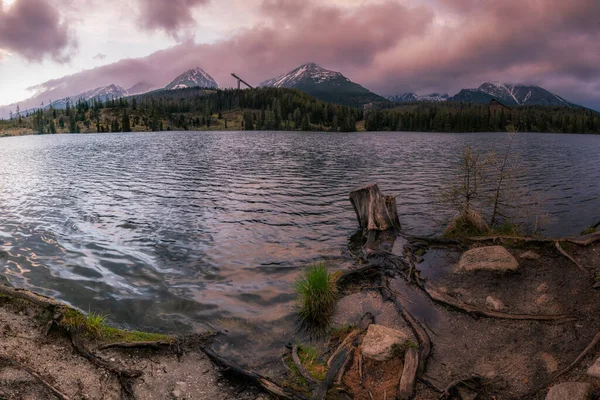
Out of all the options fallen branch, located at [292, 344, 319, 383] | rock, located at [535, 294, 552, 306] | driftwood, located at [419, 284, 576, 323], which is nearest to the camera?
fallen branch, located at [292, 344, 319, 383]

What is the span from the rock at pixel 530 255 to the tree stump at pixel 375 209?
22.7 feet

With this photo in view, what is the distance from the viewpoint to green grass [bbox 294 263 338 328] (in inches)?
418

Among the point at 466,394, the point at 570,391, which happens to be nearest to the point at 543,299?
the point at 570,391

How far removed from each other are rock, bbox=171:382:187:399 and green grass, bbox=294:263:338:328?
413 cm

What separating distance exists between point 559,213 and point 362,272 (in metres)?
19.6

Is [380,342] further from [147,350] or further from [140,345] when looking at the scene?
[140,345]

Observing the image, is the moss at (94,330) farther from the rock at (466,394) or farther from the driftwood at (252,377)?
the rock at (466,394)

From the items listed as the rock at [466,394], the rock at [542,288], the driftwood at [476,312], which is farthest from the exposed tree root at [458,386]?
the rock at [542,288]

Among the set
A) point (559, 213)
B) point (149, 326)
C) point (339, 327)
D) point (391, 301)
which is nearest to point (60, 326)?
point (149, 326)

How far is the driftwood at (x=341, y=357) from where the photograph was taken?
712 centimetres

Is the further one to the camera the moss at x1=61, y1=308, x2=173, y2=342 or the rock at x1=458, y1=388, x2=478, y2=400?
the moss at x1=61, y1=308, x2=173, y2=342

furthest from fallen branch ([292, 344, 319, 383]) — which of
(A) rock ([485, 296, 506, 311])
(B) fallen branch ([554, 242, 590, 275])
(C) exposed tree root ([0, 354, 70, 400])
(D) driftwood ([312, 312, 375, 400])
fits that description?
(B) fallen branch ([554, 242, 590, 275])

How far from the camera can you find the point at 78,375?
667 cm

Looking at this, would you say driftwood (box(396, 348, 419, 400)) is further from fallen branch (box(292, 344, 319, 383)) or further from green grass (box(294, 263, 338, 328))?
green grass (box(294, 263, 338, 328))
